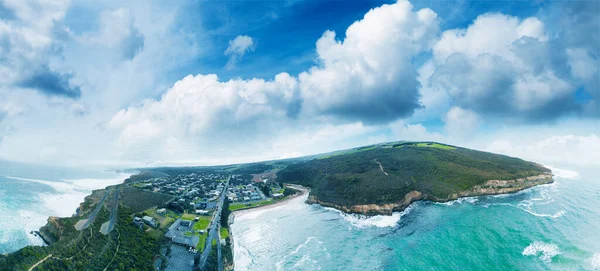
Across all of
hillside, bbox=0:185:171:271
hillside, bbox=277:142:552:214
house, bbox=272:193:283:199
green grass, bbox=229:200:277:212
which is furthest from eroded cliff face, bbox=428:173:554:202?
hillside, bbox=0:185:171:271

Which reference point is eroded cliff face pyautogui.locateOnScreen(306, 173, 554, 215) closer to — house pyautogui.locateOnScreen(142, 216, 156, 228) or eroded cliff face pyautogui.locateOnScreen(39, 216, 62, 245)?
house pyautogui.locateOnScreen(142, 216, 156, 228)

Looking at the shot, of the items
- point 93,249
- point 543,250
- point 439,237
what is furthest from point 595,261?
point 93,249

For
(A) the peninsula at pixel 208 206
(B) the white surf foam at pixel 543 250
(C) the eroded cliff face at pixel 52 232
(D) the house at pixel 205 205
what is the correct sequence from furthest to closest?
(D) the house at pixel 205 205 → (C) the eroded cliff face at pixel 52 232 → (B) the white surf foam at pixel 543 250 → (A) the peninsula at pixel 208 206

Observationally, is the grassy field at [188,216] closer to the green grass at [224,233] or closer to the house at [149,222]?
the green grass at [224,233]

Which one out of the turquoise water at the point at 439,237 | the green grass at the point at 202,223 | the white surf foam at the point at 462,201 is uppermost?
the green grass at the point at 202,223

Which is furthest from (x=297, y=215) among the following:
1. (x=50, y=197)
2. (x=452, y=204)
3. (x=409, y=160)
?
(x=50, y=197)

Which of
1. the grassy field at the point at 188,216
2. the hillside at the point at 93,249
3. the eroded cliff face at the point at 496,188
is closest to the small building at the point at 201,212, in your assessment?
the grassy field at the point at 188,216
